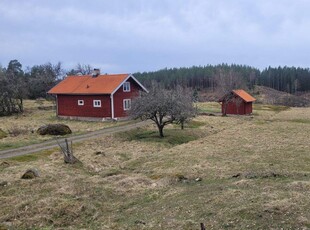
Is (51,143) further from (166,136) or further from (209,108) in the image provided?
(209,108)

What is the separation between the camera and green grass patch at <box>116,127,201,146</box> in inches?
1196

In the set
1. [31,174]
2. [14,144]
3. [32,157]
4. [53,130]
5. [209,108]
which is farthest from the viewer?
[209,108]

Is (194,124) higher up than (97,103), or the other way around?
(97,103)

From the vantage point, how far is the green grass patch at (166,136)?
99.7 ft

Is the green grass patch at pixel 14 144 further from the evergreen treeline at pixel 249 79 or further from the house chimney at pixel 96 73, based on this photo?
the evergreen treeline at pixel 249 79

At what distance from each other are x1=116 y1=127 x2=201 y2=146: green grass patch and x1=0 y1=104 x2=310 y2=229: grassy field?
3.57 m

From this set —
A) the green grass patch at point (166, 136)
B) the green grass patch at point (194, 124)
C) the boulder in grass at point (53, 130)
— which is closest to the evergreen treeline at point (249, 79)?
the green grass patch at point (194, 124)

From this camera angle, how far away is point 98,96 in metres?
43.2

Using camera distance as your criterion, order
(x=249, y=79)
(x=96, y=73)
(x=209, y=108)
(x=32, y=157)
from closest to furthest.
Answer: (x=32, y=157) → (x=96, y=73) → (x=209, y=108) → (x=249, y=79)

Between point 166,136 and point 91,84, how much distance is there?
18028 millimetres

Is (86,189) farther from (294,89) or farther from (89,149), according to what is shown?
(294,89)

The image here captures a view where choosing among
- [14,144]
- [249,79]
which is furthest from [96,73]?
[249,79]

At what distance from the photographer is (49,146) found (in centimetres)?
2688

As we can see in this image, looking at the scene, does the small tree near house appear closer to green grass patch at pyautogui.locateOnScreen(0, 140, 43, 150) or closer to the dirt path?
the dirt path
